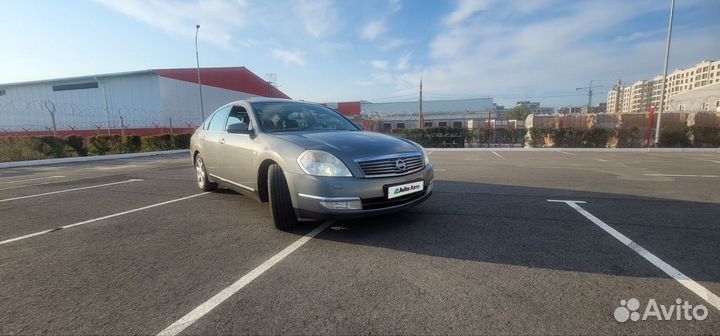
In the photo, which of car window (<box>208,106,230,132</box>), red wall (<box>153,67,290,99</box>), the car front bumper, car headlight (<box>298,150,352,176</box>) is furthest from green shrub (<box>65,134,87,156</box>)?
car headlight (<box>298,150,352,176</box>)

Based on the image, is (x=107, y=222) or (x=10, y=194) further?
(x=10, y=194)

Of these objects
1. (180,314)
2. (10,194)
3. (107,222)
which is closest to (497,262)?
(180,314)

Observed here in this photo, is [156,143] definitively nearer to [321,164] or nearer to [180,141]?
[180,141]

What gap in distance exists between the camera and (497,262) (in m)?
2.92

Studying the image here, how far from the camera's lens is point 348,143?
11.9ft

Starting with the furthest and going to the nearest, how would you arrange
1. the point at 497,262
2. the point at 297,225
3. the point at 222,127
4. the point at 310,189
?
the point at 222,127 < the point at 297,225 < the point at 310,189 < the point at 497,262

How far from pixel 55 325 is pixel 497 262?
3.31 m

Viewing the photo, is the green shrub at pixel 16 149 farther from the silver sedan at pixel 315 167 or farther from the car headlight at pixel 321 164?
the car headlight at pixel 321 164

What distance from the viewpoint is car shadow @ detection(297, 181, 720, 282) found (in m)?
2.90

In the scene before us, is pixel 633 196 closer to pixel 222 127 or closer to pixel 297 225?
pixel 297 225

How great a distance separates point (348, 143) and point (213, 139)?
9.36 feet

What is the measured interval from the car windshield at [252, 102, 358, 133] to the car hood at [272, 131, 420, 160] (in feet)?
1.31

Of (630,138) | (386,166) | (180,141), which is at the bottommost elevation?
(630,138)

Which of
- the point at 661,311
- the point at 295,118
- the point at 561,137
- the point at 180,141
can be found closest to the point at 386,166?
the point at 295,118
